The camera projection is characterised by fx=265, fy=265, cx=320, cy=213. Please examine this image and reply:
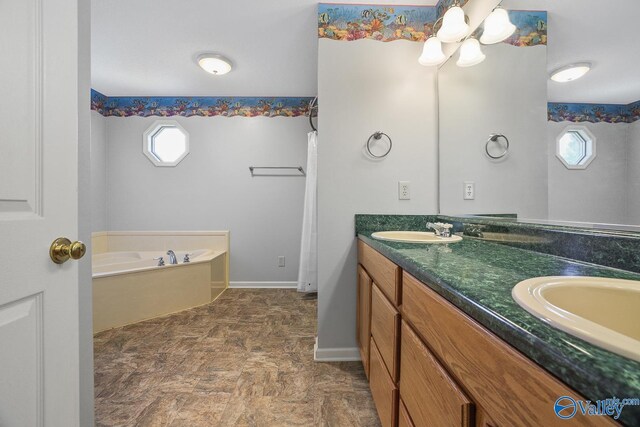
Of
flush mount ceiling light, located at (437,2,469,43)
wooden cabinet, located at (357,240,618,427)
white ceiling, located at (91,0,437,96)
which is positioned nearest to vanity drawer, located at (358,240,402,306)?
wooden cabinet, located at (357,240,618,427)

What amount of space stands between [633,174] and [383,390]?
3.61 feet

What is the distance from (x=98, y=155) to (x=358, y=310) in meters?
3.54

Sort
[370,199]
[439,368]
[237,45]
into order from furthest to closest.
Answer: [237,45]
[370,199]
[439,368]

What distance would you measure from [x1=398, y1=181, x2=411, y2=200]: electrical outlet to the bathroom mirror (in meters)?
0.39

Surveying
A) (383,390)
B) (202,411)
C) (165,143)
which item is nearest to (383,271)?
(383,390)

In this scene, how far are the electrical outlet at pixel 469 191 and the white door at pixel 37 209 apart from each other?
1790 millimetres

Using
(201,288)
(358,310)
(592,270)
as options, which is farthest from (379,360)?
(201,288)

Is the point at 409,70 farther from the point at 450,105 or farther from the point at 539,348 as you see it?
the point at 539,348

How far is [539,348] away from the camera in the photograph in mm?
338

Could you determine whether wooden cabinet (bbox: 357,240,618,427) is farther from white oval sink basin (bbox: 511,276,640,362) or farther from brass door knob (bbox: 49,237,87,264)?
brass door knob (bbox: 49,237,87,264)

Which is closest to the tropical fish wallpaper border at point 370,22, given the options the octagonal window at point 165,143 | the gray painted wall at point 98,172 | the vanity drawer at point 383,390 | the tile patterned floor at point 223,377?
the vanity drawer at point 383,390

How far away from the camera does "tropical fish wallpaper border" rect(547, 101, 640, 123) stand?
73 centimetres

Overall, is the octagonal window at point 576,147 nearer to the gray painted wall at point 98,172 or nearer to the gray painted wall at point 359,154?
the gray painted wall at point 359,154

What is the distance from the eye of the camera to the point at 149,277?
243cm
